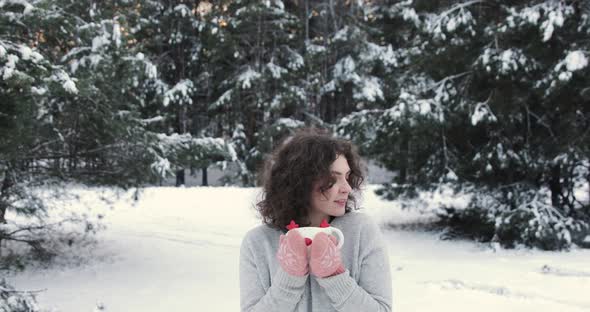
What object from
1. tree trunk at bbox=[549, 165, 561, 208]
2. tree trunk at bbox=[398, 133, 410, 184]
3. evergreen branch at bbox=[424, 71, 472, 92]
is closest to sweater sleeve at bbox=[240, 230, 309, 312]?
tree trunk at bbox=[398, 133, 410, 184]

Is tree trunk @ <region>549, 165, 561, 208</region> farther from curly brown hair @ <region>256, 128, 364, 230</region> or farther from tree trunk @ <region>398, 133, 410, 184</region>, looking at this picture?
curly brown hair @ <region>256, 128, 364, 230</region>

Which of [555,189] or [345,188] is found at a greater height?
[345,188]

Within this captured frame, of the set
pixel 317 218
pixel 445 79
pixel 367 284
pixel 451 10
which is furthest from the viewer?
pixel 445 79

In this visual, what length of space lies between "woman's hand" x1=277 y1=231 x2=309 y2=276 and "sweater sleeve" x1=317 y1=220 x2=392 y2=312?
78 millimetres

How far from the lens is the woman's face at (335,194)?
1742 millimetres

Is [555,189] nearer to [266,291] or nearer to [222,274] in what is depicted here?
[222,274]

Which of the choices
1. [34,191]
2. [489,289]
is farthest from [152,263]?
[489,289]

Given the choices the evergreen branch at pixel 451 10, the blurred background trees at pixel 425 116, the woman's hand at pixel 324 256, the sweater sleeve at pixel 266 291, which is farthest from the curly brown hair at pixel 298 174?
the evergreen branch at pixel 451 10

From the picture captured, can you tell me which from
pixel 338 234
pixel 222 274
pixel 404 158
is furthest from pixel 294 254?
pixel 404 158

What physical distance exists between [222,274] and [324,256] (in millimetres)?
5069

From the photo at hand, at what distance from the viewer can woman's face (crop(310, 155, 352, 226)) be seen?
5.72 ft

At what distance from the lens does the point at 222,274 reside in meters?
6.38

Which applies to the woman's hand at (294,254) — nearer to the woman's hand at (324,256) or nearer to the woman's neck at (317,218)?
the woman's hand at (324,256)

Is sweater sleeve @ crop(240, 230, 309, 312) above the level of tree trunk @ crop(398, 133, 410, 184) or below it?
below
